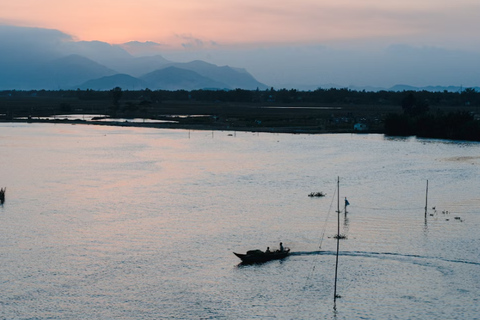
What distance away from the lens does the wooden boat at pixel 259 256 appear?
1362 inches

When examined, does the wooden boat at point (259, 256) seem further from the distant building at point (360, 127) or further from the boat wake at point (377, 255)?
the distant building at point (360, 127)

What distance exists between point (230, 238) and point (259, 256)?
5.38 metres

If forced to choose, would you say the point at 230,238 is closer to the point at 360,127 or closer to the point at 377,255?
the point at 377,255

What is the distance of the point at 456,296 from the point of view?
1204 inches

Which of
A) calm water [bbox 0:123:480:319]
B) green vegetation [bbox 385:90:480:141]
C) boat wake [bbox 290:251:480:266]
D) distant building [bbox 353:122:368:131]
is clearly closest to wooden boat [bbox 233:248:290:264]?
calm water [bbox 0:123:480:319]

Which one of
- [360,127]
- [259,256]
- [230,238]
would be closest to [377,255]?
[259,256]

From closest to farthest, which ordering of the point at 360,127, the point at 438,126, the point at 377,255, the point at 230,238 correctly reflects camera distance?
the point at 377,255, the point at 230,238, the point at 438,126, the point at 360,127

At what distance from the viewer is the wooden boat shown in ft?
113

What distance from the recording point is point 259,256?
115ft

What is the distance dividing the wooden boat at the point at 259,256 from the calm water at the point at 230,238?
55 centimetres

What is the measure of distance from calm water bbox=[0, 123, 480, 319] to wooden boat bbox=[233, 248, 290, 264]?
552mm

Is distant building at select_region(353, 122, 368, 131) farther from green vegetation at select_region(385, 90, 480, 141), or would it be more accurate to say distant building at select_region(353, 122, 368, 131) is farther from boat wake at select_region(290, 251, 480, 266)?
boat wake at select_region(290, 251, 480, 266)

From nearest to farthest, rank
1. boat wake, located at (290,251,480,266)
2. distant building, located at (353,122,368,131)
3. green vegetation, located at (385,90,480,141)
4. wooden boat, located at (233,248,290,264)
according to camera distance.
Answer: wooden boat, located at (233,248,290,264) → boat wake, located at (290,251,480,266) → green vegetation, located at (385,90,480,141) → distant building, located at (353,122,368,131)

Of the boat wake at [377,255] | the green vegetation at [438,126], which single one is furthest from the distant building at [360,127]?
the boat wake at [377,255]
